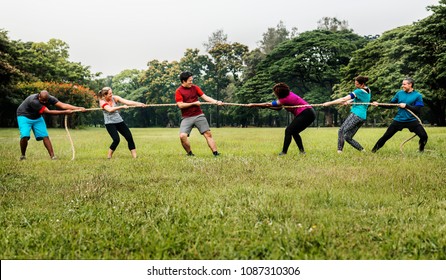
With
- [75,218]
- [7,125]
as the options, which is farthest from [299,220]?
[7,125]

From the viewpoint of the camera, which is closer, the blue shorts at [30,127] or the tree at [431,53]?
the blue shorts at [30,127]

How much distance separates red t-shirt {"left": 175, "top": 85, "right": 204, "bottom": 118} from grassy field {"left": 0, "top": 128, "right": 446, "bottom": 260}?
3497 mm

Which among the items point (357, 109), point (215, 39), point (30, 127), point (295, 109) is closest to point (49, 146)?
point (30, 127)

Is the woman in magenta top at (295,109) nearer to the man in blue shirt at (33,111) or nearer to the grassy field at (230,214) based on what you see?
the grassy field at (230,214)

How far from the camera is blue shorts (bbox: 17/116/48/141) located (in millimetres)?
10523

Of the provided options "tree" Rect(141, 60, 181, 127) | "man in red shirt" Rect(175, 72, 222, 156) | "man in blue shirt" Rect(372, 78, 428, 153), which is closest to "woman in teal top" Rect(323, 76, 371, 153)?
"man in blue shirt" Rect(372, 78, 428, 153)

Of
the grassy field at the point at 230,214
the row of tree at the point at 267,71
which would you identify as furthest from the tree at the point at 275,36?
the grassy field at the point at 230,214

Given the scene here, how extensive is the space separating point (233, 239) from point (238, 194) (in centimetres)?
169

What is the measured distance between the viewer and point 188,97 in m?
10.2

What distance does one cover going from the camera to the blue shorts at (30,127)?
10523 mm

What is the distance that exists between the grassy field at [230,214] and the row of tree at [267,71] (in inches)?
1192

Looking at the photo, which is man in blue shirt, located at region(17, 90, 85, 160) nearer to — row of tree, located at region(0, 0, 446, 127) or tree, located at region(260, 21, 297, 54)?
row of tree, located at region(0, 0, 446, 127)

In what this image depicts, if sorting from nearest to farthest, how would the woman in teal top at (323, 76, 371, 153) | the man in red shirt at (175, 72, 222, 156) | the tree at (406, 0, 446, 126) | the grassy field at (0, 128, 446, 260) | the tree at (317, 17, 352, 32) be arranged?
the grassy field at (0, 128, 446, 260)
the woman in teal top at (323, 76, 371, 153)
the man in red shirt at (175, 72, 222, 156)
the tree at (406, 0, 446, 126)
the tree at (317, 17, 352, 32)

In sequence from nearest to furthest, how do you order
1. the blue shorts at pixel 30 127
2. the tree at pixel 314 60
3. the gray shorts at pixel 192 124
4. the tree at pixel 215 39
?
the gray shorts at pixel 192 124 → the blue shorts at pixel 30 127 → the tree at pixel 314 60 → the tree at pixel 215 39
